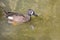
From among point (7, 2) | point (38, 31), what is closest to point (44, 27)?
point (38, 31)

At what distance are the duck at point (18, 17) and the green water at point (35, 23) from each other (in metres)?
0.09

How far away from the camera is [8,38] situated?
5.51 m

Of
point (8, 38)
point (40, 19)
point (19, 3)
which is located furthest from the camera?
point (19, 3)

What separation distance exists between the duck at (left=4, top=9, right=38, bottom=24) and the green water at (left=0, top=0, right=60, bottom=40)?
0.31 feet

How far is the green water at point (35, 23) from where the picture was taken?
5625mm

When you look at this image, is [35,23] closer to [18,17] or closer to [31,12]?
[31,12]

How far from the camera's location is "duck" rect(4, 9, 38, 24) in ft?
19.6

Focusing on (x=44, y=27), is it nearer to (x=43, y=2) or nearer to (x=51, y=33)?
(x=51, y=33)

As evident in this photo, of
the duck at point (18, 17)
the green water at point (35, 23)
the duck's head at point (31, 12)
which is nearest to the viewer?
the green water at point (35, 23)

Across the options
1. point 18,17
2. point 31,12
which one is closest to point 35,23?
point 31,12

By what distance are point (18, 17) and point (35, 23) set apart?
41cm

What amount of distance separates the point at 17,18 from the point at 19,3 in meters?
0.53

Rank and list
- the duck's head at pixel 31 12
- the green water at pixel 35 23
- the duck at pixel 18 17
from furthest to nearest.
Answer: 1. the duck's head at pixel 31 12
2. the duck at pixel 18 17
3. the green water at pixel 35 23

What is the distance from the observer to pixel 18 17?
19.9ft
